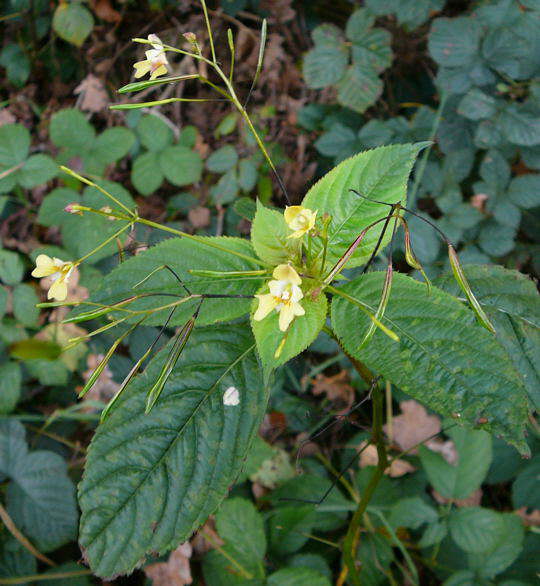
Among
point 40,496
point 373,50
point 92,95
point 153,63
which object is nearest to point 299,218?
point 153,63

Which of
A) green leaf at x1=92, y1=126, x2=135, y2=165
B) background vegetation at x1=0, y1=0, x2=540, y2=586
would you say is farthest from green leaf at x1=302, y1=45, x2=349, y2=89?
A: green leaf at x1=92, y1=126, x2=135, y2=165

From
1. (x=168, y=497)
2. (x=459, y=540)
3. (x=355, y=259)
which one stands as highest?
(x=355, y=259)

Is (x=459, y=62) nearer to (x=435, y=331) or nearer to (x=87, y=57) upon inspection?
(x=435, y=331)

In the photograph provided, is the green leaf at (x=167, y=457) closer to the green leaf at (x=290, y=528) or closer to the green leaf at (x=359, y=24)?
the green leaf at (x=290, y=528)

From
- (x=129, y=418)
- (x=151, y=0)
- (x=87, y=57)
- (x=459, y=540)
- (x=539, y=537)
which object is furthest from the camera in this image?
(x=87, y=57)

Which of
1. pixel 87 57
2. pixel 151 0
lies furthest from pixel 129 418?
pixel 87 57

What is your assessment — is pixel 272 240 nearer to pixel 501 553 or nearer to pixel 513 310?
pixel 513 310

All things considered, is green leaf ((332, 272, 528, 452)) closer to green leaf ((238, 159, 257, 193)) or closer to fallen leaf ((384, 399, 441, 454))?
fallen leaf ((384, 399, 441, 454))
